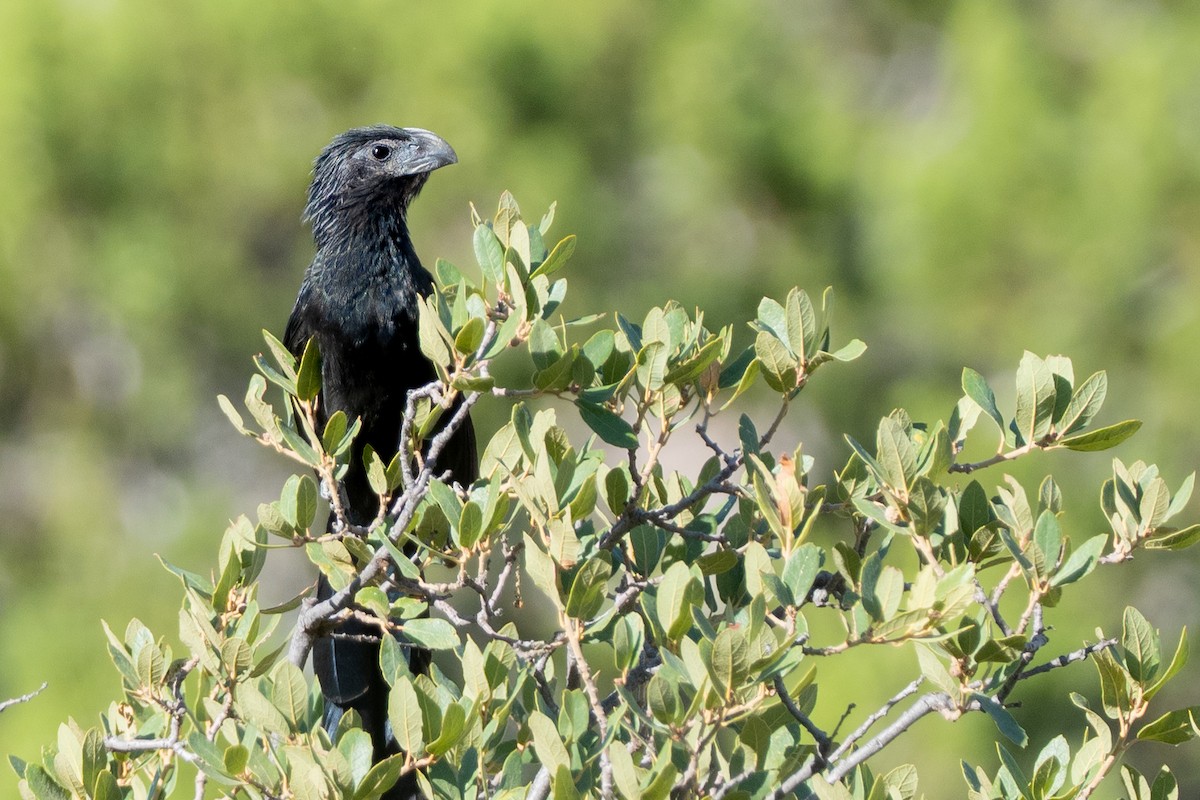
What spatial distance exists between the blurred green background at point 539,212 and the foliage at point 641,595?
4.18 metres

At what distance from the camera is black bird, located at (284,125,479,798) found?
3570 mm

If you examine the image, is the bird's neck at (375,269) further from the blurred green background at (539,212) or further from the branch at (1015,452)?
the blurred green background at (539,212)

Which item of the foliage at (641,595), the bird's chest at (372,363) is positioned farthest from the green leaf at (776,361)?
the bird's chest at (372,363)

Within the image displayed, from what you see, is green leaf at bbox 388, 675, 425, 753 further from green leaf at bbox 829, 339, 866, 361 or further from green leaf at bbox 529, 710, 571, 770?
green leaf at bbox 829, 339, 866, 361

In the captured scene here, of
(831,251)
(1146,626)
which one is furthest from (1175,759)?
(1146,626)

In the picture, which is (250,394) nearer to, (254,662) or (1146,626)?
(254,662)

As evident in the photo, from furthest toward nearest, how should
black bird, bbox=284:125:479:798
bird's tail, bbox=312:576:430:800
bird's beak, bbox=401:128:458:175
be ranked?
bird's beak, bbox=401:128:458:175, black bird, bbox=284:125:479:798, bird's tail, bbox=312:576:430:800

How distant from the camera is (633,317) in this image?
6.27m

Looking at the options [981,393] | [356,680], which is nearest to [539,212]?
[356,680]

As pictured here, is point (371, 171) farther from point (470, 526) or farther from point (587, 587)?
point (587, 587)

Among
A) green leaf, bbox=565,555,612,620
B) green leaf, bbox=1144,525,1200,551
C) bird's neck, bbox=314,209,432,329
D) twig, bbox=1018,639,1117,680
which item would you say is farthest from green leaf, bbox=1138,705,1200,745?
bird's neck, bbox=314,209,432,329

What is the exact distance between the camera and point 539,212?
6.16m

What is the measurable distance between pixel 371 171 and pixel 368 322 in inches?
28.4

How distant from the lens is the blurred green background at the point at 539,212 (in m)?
6.33
